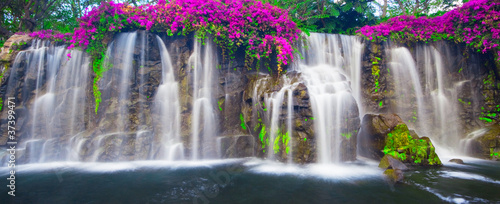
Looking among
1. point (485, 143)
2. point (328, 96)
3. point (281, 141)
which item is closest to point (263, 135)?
point (281, 141)

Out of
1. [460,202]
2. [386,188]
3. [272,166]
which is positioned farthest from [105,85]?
[460,202]

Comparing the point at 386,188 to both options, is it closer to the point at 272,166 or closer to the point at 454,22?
the point at 272,166

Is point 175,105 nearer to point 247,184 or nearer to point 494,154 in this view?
point 247,184

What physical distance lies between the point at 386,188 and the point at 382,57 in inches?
276

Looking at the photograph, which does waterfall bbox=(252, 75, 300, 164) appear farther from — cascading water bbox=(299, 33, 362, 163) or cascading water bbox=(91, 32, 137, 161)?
cascading water bbox=(91, 32, 137, 161)

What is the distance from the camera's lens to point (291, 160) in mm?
7668

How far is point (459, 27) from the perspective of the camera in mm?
10305

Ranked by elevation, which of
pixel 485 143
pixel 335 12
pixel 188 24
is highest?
pixel 335 12

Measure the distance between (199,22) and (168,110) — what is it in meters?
3.51

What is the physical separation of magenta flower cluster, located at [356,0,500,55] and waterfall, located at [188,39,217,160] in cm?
706

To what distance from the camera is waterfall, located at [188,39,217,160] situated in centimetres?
889

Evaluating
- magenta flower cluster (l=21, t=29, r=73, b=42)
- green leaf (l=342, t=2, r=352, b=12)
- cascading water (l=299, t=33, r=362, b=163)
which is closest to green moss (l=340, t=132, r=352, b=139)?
cascading water (l=299, t=33, r=362, b=163)

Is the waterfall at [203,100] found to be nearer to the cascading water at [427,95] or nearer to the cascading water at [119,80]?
the cascading water at [119,80]

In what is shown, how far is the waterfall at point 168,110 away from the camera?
8758mm
